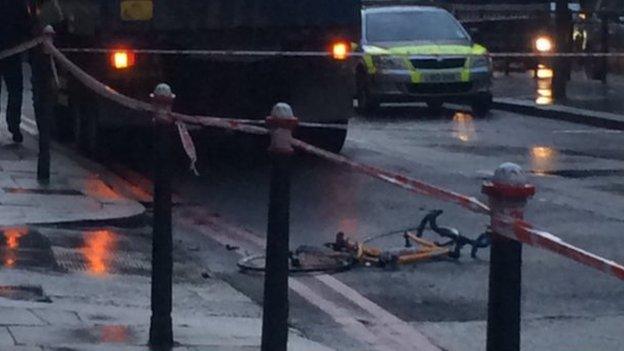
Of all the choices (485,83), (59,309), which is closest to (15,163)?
(59,309)

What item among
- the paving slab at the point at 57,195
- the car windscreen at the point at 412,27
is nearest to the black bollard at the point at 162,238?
the paving slab at the point at 57,195

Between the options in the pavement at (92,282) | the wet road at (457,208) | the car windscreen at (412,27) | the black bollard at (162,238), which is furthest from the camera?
the car windscreen at (412,27)

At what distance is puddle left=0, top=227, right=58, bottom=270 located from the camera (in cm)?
1003

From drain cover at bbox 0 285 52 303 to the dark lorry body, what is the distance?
711 cm

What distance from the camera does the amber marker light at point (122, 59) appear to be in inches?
640

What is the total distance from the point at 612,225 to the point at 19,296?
530cm

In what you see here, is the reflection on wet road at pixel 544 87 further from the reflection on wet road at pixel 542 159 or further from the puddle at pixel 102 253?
the puddle at pixel 102 253

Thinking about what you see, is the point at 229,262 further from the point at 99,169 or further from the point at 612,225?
the point at 99,169

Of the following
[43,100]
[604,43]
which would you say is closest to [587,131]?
[604,43]

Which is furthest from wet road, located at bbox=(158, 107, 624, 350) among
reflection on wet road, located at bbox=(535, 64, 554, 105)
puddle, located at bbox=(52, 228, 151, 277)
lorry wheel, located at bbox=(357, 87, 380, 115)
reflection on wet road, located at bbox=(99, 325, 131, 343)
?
reflection on wet road, located at bbox=(535, 64, 554, 105)

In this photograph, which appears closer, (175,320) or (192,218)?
(175,320)

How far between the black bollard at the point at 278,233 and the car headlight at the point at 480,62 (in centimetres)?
1822

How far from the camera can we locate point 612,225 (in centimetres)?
1252

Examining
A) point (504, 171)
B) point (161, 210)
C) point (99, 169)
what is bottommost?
point (99, 169)
